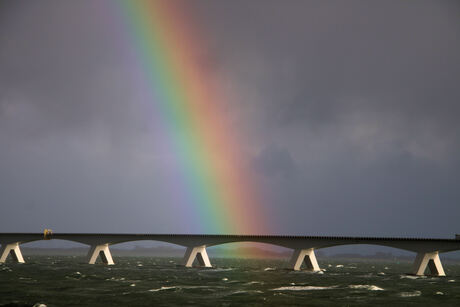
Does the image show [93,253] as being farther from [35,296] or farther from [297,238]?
[35,296]

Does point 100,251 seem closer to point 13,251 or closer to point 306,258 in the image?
point 13,251

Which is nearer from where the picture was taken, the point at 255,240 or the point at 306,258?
the point at 306,258

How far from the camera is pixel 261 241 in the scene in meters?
116

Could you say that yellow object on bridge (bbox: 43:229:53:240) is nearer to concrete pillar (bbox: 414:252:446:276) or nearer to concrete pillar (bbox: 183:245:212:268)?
concrete pillar (bbox: 183:245:212:268)

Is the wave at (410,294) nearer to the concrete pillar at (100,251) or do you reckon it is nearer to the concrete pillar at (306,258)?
the concrete pillar at (306,258)

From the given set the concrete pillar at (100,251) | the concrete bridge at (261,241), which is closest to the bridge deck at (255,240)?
the concrete bridge at (261,241)

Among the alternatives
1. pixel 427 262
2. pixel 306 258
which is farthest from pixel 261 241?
pixel 427 262

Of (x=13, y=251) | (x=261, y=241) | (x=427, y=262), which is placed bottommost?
(x=427, y=262)

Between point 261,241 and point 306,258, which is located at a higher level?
point 261,241

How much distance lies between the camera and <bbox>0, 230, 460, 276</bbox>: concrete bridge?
95.9m

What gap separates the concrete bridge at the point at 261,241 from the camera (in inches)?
3777

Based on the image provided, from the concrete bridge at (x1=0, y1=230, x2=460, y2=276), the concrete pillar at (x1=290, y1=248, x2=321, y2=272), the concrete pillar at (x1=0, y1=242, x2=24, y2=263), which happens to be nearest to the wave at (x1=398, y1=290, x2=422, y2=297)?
the concrete bridge at (x1=0, y1=230, x2=460, y2=276)

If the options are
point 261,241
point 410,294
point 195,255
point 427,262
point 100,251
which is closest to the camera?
point 410,294

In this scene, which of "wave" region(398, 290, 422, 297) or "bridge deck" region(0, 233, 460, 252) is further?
"bridge deck" region(0, 233, 460, 252)
